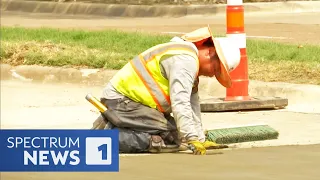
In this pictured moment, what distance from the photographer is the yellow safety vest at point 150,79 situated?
7.97m

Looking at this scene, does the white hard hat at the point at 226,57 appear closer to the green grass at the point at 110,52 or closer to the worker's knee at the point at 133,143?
the worker's knee at the point at 133,143

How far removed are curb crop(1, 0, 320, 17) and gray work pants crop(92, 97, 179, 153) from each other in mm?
13677

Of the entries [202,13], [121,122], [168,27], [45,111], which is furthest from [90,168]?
[202,13]

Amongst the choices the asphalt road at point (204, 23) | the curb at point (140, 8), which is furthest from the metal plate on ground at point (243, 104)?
the curb at point (140, 8)

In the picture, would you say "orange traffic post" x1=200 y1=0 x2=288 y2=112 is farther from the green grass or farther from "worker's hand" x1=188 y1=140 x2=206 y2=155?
"worker's hand" x1=188 y1=140 x2=206 y2=155

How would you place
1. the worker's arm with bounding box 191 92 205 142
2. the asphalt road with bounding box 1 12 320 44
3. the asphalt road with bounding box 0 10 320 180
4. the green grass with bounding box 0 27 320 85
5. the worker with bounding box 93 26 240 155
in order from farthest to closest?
the asphalt road with bounding box 1 12 320 44 → the green grass with bounding box 0 27 320 85 → the worker's arm with bounding box 191 92 205 142 → the worker with bounding box 93 26 240 155 → the asphalt road with bounding box 0 10 320 180

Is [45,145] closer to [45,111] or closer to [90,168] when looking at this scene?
[90,168]

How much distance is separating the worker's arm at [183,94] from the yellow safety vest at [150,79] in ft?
0.46

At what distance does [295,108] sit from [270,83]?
2.37ft

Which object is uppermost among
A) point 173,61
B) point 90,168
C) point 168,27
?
point 168,27

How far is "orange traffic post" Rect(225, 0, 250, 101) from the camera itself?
10422 millimetres

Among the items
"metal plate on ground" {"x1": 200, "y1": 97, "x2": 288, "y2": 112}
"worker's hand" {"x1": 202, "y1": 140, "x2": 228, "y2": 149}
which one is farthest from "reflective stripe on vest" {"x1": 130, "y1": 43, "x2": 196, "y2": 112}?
"metal plate on ground" {"x1": 200, "y1": 97, "x2": 288, "y2": 112}

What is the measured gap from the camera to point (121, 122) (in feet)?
26.3

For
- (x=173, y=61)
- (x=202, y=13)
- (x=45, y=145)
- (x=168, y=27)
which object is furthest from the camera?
(x=202, y=13)
